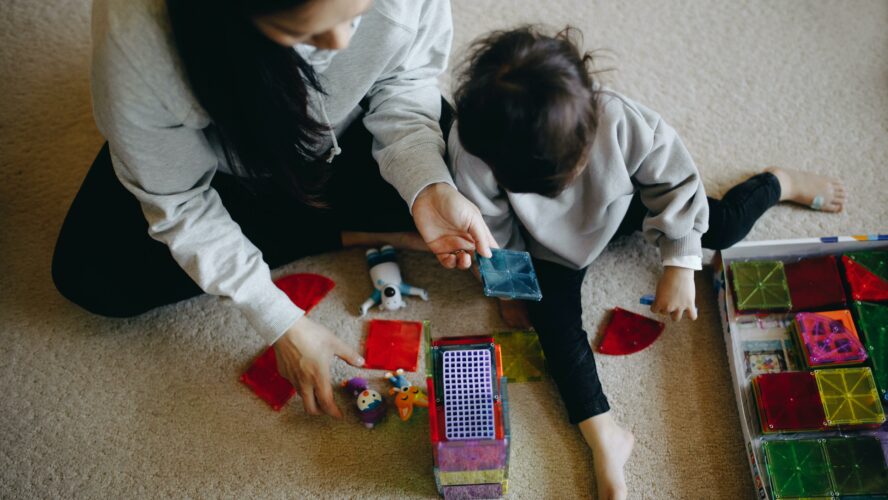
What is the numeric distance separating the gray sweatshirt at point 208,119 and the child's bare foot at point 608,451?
0.43 m

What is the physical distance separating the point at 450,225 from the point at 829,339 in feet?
1.95

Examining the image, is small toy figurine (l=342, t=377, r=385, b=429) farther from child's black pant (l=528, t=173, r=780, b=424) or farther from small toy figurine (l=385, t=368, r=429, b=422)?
child's black pant (l=528, t=173, r=780, b=424)

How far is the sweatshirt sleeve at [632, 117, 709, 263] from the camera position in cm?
90

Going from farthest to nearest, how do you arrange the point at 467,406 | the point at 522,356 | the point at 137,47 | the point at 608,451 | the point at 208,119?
the point at 522,356, the point at 608,451, the point at 467,406, the point at 208,119, the point at 137,47

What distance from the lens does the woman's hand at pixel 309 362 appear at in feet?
3.05

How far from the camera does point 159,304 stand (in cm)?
106

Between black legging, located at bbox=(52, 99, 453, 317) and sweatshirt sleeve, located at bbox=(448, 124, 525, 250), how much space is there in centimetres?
14

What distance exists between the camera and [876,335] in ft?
3.17

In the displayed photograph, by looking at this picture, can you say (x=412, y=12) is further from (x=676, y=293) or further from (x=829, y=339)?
(x=829, y=339)

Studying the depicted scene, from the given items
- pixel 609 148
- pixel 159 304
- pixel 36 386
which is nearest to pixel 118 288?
pixel 159 304

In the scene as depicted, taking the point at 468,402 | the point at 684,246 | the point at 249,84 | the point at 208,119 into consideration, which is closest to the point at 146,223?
the point at 208,119

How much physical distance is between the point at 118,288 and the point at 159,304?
0.26ft

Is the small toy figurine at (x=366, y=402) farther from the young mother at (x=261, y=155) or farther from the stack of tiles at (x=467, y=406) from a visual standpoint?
the stack of tiles at (x=467, y=406)

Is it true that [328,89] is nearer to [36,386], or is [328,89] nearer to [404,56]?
[404,56]
